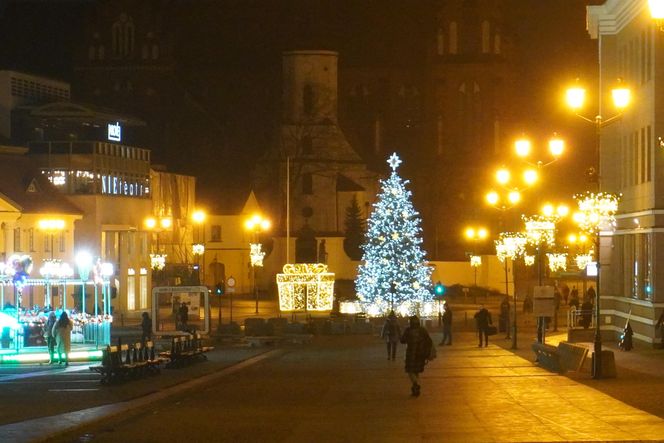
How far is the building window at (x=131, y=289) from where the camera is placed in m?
82.1

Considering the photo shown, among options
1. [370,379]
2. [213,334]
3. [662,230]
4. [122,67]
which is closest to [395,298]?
[213,334]

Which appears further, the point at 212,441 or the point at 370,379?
the point at 370,379

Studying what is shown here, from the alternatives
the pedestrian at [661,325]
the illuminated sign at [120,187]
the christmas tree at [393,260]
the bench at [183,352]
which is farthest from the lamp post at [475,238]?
the bench at [183,352]

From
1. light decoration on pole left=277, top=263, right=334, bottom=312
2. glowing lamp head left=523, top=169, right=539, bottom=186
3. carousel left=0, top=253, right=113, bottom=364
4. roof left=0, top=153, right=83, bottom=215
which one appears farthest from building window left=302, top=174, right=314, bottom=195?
glowing lamp head left=523, top=169, right=539, bottom=186

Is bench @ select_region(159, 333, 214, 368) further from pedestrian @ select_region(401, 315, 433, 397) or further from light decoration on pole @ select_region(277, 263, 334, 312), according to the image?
light decoration on pole @ select_region(277, 263, 334, 312)

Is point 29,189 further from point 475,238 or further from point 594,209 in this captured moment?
point 594,209

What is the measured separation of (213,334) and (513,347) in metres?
15.1

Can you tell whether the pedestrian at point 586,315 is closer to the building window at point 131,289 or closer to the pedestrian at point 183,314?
the pedestrian at point 183,314

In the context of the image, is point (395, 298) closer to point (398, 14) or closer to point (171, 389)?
point (171, 389)

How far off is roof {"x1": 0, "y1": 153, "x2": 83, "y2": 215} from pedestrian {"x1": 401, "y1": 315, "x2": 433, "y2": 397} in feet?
160

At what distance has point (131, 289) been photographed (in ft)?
272

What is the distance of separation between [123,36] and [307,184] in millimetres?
21107

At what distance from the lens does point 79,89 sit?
117938 mm

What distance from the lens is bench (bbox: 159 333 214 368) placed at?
3738 cm
